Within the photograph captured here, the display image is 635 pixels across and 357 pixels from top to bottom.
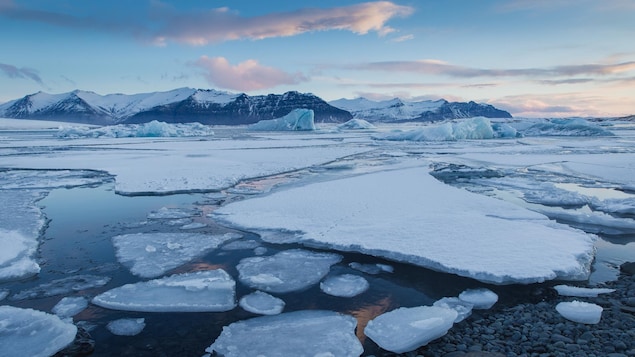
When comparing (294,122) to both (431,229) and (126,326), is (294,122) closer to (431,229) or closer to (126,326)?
(431,229)

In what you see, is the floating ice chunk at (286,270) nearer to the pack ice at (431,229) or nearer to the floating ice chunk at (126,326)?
the pack ice at (431,229)

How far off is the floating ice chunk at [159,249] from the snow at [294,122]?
49923 millimetres

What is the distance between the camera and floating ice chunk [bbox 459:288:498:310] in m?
3.83

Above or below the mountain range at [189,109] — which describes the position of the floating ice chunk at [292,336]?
below

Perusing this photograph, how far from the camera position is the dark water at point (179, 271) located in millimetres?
3314

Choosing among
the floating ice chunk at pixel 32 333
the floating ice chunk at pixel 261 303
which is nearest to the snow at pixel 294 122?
the floating ice chunk at pixel 261 303

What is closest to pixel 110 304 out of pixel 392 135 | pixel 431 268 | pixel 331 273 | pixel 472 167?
pixel 331 273

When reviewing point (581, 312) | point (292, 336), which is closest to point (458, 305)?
point (581, 312)

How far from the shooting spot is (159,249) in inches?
210

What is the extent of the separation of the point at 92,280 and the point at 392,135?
2872cm

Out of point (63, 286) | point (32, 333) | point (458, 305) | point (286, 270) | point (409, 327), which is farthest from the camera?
point (286, 270)

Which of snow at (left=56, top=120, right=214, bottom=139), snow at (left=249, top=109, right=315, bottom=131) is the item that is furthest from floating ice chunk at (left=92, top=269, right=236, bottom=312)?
snow at (left=249, top=109, right=315, bottom=131)

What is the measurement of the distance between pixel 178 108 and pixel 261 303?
164938 millimetres

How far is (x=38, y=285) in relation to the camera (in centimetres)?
425
